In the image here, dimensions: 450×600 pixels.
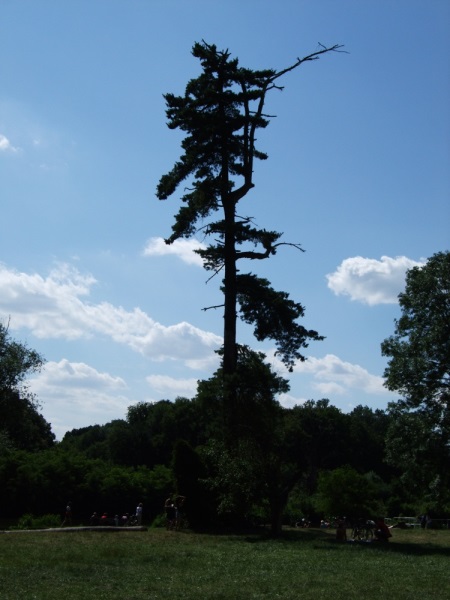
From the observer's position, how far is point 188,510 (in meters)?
26.9

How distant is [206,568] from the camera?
55.2ft

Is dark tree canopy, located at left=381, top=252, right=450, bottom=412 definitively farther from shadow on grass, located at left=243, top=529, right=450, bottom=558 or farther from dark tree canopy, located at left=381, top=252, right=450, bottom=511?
shadow on grass, located at left=243, top=529, right=450, bottom=558

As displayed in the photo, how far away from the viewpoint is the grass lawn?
44.3 feet

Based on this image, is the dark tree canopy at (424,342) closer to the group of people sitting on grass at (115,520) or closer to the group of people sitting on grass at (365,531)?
the group of people sitting on grass at (365,531)

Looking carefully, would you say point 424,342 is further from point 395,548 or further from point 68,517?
point 68,517

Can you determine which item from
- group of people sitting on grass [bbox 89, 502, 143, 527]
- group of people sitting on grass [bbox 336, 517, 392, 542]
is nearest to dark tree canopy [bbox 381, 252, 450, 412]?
group of people sitting on grass [bbox 336, 517, 392, 542]

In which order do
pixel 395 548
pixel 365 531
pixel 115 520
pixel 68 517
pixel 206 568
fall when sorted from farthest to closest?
pixel 115 520, pixel 68 517, pixel 365 531, pixel 395 548, pixel 206 568

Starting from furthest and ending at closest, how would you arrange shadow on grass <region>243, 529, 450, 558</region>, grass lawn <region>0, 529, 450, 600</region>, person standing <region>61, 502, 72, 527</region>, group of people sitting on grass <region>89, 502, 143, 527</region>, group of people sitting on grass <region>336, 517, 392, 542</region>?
group of people sitting on grass <region>89, 502, 143, 527</region> < person standing <region>61, 502, 72, 527</region> < group of people sitting on grass <region>336, 517, 392, 542</region> < shadow on grass <region>243, 529, 450, 558</region> < grass lawn <region>0, 529, 450, 600</region>

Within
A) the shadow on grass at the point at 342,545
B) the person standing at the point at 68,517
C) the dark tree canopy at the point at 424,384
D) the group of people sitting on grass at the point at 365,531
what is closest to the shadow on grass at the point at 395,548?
the shadow on grass at the point at 342,545

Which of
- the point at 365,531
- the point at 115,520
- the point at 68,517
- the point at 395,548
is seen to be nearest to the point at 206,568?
the point at 395,548

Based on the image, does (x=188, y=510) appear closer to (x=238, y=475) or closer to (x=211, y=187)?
(x=238, y=475)

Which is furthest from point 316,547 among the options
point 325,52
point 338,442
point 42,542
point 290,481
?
point 338,442

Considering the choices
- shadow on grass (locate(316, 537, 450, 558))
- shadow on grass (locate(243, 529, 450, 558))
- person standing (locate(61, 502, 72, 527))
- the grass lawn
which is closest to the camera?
the grass lawn

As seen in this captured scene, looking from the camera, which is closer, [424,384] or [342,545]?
[342,545]
